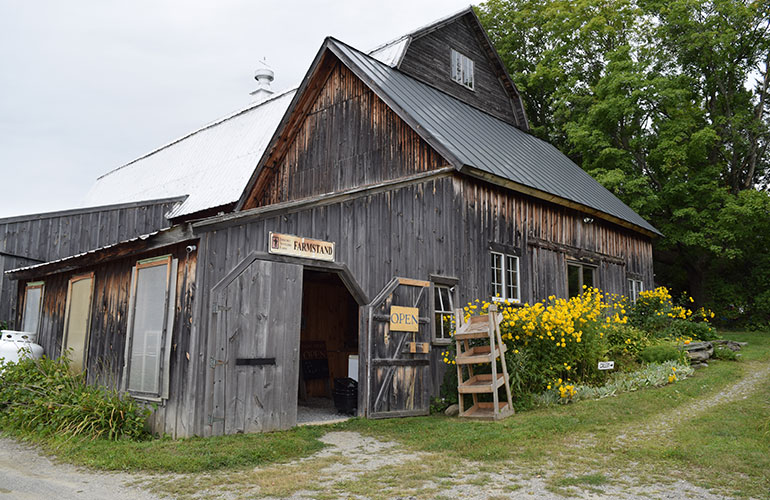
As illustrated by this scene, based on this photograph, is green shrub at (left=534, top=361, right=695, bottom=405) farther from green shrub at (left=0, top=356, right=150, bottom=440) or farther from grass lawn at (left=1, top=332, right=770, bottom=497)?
green shrub at (left=0, top=356, right=150, bottom=440)

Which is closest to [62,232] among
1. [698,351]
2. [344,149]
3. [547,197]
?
[344,149]

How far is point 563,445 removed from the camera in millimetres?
7047

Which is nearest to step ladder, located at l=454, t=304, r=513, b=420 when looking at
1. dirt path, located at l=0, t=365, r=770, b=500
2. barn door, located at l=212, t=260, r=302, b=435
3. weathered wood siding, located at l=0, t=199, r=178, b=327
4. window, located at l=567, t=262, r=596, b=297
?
dirt path, located at l=0, t=365, r=770, b=500

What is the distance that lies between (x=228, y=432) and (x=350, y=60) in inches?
344

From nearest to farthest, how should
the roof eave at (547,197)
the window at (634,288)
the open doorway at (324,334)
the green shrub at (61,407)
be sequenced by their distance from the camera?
1. the green shrub at (61,407)
2. the roof eave at (547,197)
3. the open doorway at (324,334)
4. the window at (634,288)

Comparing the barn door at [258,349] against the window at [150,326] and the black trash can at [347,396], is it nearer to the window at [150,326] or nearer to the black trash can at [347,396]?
the window at [150,326]

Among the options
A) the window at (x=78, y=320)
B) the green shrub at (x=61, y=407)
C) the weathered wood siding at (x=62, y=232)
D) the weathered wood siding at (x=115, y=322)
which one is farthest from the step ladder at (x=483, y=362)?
the weathered wood siding at (x=62, y=232)

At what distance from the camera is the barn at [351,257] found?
7.87 metres

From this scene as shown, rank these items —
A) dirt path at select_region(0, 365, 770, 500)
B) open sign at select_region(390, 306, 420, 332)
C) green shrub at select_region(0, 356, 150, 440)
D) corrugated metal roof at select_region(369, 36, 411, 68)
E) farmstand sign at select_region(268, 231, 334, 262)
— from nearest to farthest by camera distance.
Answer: dirt path at select_region(0, 365, 770, 500), green shrub at select_region(0, 356, 150, 440), farmstand sign at select_region(268, 231, 334, 262), open sign at select_region(390, 306, 420, 332), corrugated metal roof at select_region(369, 36, 411, 68)

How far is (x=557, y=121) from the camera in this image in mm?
28078

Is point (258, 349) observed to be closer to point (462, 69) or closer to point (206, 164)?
point (462, 69)

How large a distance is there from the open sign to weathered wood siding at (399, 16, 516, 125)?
7.50m

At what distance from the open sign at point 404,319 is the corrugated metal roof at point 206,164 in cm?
768

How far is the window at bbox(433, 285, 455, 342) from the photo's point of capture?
10.8 metres
